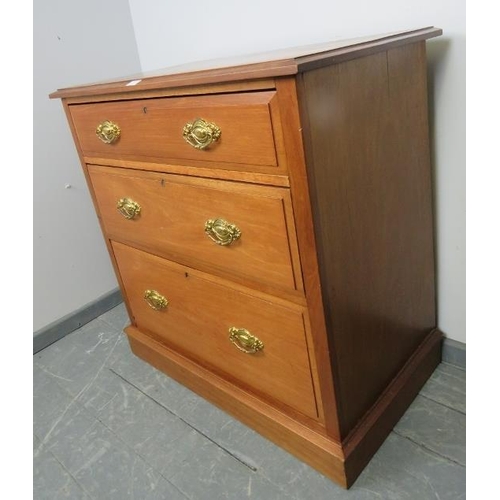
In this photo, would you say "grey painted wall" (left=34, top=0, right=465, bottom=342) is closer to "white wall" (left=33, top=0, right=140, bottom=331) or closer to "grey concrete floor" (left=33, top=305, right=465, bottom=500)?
"white wall" (left=33, top=0, right=140, bottom=331)

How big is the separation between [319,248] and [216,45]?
95 centimetres

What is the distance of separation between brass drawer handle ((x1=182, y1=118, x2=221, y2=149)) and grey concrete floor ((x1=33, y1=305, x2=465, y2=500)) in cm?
74

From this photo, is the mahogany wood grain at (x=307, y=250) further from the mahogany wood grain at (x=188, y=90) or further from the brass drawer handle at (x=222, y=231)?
the brass drawer handle at (x=222, y=231)

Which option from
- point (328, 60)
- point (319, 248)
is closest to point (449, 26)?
point (328, 60)

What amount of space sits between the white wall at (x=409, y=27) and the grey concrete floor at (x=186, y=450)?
302mm

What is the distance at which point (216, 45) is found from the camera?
4.89 feet

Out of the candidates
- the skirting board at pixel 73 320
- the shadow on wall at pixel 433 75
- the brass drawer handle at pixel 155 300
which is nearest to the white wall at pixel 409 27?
the shadow on wall at pixel 433 75

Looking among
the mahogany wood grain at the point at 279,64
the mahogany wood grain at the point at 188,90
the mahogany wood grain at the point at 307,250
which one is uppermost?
the mahogany wood grain at the point at 279,64

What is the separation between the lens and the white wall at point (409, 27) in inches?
41.2

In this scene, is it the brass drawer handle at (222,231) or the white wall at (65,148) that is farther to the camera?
the white wall at (65,148)

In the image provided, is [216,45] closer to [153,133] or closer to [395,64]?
[153,133]

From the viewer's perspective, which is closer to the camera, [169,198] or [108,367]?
[169,198]

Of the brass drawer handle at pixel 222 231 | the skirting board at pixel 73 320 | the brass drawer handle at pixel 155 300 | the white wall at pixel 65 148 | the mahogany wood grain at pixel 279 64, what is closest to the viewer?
the mahogany wood grain at pixel 279 64
